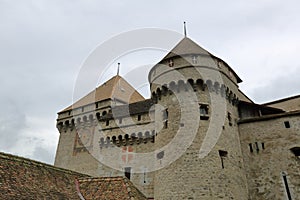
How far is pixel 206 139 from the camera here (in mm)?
14094

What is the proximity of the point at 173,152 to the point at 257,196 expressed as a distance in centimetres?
524

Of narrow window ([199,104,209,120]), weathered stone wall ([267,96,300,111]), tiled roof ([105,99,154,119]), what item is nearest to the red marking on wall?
tiled roof ([105,99,154,119])

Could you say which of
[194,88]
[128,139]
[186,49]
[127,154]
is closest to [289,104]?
[194,88]

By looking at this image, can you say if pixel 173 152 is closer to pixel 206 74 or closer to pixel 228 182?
pixel 228 182

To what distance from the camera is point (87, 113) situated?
24.2 m

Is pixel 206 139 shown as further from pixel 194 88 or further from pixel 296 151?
pixel 296 151

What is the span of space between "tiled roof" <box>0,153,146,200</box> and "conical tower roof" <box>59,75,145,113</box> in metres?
12.5

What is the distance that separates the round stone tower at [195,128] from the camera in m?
13.3

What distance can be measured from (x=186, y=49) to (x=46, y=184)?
10.6m

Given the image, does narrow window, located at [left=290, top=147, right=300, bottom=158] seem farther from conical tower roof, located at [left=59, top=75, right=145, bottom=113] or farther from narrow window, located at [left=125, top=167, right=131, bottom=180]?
conical tower roof, located at [left=59, top=75, right=145, bottom=113]

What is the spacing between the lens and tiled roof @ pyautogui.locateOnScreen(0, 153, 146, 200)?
9.34 m

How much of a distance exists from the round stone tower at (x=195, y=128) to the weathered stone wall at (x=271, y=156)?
64 centimetres

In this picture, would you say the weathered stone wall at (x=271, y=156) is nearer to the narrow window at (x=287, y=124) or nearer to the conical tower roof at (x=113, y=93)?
the narrow window at (x=287, y=124)

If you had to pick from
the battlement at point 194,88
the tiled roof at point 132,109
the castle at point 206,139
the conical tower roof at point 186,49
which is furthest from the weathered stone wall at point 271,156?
the tiled roof at point 132,109
